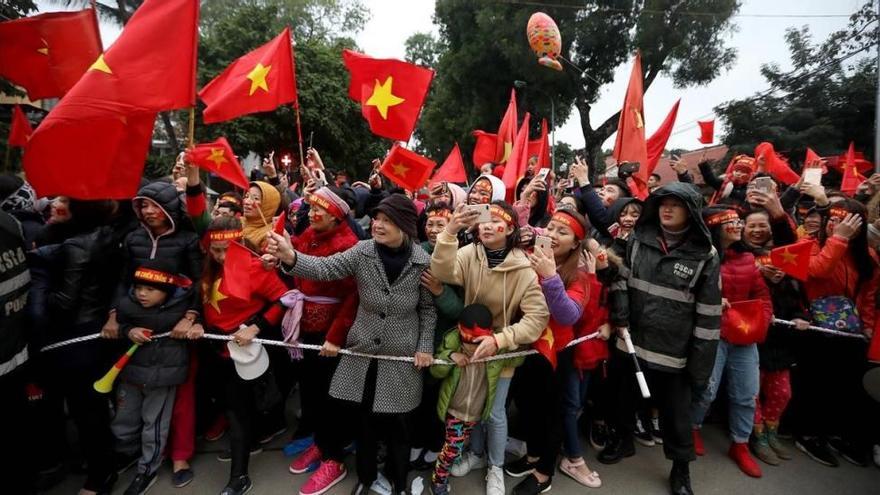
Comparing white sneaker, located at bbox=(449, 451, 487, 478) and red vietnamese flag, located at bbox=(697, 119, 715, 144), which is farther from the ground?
red vietnamese flag, located at bbox=(697, 119, 715, 144)

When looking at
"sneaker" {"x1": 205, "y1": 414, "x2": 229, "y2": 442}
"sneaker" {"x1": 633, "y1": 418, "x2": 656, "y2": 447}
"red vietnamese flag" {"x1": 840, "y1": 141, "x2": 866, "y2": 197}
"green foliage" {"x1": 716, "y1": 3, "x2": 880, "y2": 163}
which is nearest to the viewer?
"sneaker" {"x1": 205, "y1": 414, "x2": 229, "y2": 442}

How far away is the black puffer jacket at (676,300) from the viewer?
2.88 metres

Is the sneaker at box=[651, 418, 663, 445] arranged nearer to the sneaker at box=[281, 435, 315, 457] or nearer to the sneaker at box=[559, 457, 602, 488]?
the sneaker at box=[559, 457, 602, 488]

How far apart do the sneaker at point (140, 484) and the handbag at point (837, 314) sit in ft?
17.7

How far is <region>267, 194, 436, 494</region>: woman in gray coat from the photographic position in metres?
2.68

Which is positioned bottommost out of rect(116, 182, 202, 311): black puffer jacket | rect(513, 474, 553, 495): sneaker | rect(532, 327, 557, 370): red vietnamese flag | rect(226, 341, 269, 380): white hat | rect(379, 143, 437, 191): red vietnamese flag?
rect(513, 474, 553, 495): sneaker

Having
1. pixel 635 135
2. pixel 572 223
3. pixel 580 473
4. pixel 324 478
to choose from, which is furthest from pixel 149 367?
pixel 635 135

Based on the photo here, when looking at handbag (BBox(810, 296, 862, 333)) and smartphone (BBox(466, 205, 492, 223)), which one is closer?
smartphone (BBox(466, 205, 492, 223))

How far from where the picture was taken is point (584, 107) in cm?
1845

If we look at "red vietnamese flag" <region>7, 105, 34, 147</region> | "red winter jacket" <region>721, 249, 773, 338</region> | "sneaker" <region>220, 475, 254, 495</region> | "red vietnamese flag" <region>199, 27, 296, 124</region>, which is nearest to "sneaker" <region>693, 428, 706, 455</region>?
"red winter jacket" <region>721, 249, 773, 338</region>

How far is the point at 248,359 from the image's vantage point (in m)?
2.95

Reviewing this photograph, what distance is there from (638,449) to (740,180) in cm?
417

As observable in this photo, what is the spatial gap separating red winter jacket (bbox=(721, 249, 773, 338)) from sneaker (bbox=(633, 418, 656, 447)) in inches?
44.8

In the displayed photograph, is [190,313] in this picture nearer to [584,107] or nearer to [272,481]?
[272,481]
